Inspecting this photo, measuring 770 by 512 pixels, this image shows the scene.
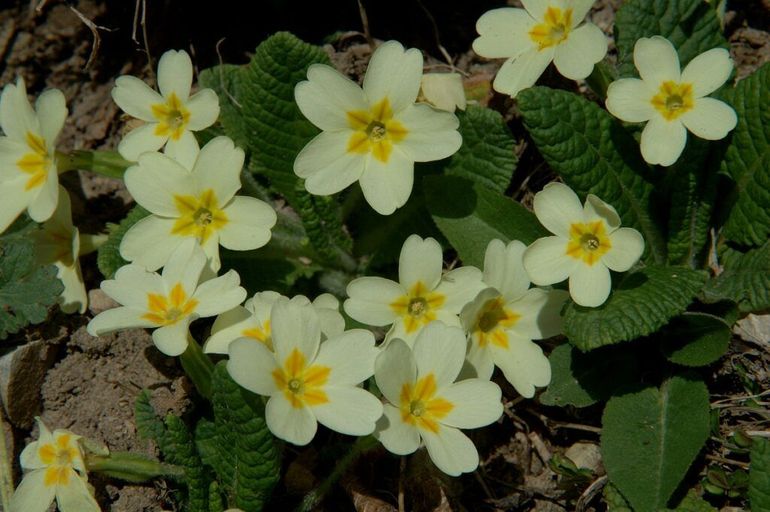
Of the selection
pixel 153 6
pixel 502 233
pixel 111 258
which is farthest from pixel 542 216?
pixel 153 6

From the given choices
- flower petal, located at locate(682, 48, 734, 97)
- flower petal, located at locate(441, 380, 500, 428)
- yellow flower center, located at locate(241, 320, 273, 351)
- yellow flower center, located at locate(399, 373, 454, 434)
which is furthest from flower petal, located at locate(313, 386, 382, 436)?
flower petal, located at locate(682, 48, 734, 97)

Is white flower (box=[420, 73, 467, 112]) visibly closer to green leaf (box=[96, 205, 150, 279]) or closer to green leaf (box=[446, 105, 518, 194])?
green leaf (box=[446, 105, 518, 194])

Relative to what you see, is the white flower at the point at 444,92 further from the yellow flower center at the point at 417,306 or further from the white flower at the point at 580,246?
the yellow flower center at the point at 417,306

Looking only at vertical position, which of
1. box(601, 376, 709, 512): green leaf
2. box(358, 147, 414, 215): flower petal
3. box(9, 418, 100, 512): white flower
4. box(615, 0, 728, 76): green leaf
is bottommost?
box(9, 418, 100, 512): white flower

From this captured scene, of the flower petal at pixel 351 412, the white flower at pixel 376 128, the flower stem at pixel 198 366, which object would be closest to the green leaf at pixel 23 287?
the flower stem at pixel 198 366

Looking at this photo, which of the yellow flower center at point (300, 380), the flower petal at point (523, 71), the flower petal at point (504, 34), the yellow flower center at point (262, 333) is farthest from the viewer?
the flower petal at point (504, 34)

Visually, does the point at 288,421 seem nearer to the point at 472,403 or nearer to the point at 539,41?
the point at 472,403

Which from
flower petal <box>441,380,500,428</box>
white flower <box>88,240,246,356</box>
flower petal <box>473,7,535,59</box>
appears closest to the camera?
flower petal <box>441,380,500,428</box>
